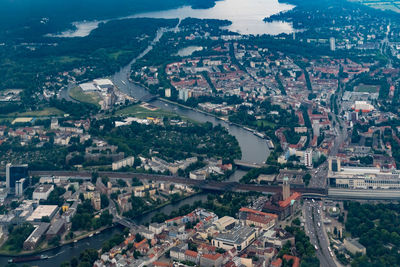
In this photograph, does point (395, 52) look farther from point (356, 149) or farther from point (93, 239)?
point (93, 239)

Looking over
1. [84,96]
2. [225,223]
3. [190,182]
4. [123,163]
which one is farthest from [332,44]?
[225,223]

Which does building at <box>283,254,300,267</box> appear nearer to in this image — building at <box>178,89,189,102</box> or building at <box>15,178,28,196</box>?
building at <box>15,178,28,196</box>

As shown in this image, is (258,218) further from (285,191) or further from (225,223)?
(285,191)

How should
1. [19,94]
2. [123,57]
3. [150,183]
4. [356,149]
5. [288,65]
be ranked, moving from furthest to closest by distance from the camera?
[123,57]
[288,65]
[19,94]
[356,149]
[150,183]

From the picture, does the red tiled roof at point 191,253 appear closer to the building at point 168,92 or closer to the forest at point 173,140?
the forest at point 173,140

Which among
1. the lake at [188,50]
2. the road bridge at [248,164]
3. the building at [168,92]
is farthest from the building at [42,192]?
the lake at [188,50]

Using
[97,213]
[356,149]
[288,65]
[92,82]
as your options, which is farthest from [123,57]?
[97,213]

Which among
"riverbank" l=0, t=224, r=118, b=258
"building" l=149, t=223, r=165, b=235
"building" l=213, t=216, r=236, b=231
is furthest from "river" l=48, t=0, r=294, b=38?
"building" l=213, t=216, r=236, b=231
